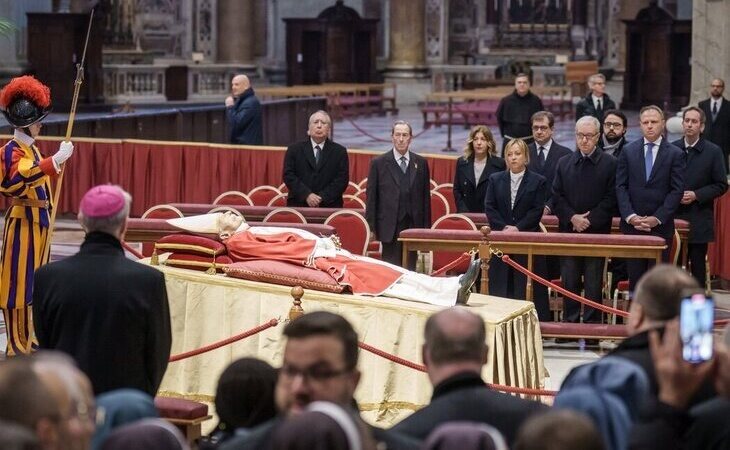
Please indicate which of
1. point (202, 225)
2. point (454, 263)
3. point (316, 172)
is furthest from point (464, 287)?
point (316, 172)

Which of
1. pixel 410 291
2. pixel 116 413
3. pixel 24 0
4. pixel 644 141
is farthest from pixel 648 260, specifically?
pixel 24 0

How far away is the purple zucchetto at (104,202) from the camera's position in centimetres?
575

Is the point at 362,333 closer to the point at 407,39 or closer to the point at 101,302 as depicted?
the point at 101,302

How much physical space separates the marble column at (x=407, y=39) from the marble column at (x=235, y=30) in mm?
3460

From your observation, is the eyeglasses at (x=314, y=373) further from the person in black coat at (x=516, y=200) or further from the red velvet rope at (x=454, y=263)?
the person in black coat at (x=516, y=200)

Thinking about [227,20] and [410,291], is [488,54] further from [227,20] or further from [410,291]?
[410,291]

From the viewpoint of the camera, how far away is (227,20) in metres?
36.8

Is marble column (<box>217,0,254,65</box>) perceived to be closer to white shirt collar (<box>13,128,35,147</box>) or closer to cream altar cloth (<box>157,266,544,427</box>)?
white shirt collar (<box>13,128,35,147</box>)

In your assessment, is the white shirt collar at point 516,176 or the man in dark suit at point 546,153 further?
the man in dark suit at point 546,153

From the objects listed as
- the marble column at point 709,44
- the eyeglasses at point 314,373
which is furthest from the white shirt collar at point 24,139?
the marble column at point 709,44

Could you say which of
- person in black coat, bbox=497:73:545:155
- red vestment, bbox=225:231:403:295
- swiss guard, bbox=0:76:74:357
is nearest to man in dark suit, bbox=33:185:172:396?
red vestment, bbox=225:231:403:295

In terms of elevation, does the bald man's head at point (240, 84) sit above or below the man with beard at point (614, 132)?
above

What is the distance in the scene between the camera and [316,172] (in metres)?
12.6

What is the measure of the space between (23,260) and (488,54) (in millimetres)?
31359
